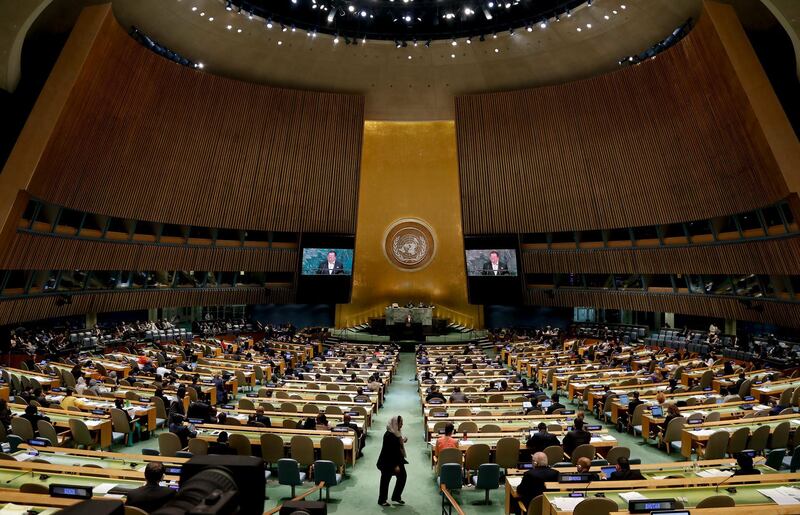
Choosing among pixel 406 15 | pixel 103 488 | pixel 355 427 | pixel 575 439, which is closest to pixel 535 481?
pixel 575 439

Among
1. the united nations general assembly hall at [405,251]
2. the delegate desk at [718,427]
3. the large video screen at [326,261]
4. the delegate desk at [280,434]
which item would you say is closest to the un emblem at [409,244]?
the united nations general assembly hall at [405,251]

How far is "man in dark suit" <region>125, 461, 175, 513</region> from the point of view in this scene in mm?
3977

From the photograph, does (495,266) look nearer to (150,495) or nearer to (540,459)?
(540,459)

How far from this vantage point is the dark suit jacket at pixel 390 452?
6.93 metres

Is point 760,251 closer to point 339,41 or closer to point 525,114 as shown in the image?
point 525,114

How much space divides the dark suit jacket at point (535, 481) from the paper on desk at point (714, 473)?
6.27ft

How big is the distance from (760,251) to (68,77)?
22.3 m

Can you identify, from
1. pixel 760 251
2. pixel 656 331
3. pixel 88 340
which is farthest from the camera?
pixel 656 331

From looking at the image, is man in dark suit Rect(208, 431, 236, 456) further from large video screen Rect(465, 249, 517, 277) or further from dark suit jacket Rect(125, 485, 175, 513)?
large video screen Rect(465, 249, 517, 277)

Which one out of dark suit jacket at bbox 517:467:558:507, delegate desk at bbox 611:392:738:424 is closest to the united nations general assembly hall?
dark suit jacket at bbox 517:467:558:507

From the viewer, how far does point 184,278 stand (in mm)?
25422

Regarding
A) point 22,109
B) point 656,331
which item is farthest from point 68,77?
point 656,331

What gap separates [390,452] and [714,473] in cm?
391

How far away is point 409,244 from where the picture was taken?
102 feet
